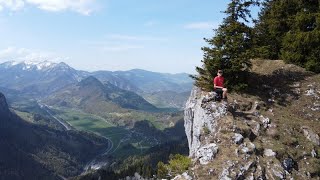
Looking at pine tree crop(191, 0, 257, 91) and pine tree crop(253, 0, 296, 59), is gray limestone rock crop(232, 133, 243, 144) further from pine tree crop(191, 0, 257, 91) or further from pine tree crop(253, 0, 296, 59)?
pine tree crop(253, 0, 296, 59)

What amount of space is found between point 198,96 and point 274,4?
22882 millimetres

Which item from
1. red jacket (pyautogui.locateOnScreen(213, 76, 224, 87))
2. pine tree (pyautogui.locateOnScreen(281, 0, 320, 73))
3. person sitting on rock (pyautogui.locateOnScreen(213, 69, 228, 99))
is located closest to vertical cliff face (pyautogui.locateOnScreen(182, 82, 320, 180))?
person sitting on rock (pyautogui.locateOnScreen(213, 69, 228, 99))

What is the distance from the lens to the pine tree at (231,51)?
41656mm

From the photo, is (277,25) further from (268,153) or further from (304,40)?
(268,153)

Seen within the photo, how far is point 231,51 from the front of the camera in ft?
138

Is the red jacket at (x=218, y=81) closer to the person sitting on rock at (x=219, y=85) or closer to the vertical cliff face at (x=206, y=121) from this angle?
the person sitting on rock at (x=219, y=85)

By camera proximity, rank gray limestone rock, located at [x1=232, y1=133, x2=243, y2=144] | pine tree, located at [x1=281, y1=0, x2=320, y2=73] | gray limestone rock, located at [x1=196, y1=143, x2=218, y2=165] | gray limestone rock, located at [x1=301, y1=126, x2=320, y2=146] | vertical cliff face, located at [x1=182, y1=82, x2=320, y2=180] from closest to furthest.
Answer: vertical cliff face, located at [x1=182, y1=82, x2=320, y2=180] → gray limestone rock, located at [x1=196, y1=143, x2=218, y2=165] → gray limestone rock, located at [x1=232, y1=133, x2=243, y2=144] → gray limestone rock, located at [x1=301, y1=126, x2=320, y2=146] → pine tree, located at [x1=281, y1=0, x2=320, y2=73]

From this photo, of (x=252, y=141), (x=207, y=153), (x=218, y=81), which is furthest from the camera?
(x=218, y=81)

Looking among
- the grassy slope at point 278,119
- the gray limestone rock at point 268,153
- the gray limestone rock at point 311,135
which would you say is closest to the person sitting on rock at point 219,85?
the grassy slope at point 278,119

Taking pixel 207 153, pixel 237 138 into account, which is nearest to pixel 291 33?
pixel 237 138

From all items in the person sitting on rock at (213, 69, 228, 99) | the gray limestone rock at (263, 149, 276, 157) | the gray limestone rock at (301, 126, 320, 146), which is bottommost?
the gray limestone rock at (263, 149, 276, 157)

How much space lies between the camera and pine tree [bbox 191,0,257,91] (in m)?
41.7

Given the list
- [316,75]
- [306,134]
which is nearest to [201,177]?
[306,134]

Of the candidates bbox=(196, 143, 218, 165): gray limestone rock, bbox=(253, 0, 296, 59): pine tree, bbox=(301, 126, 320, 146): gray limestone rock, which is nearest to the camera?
bbox=(196, 143, 218, 165): gray limestone rock
